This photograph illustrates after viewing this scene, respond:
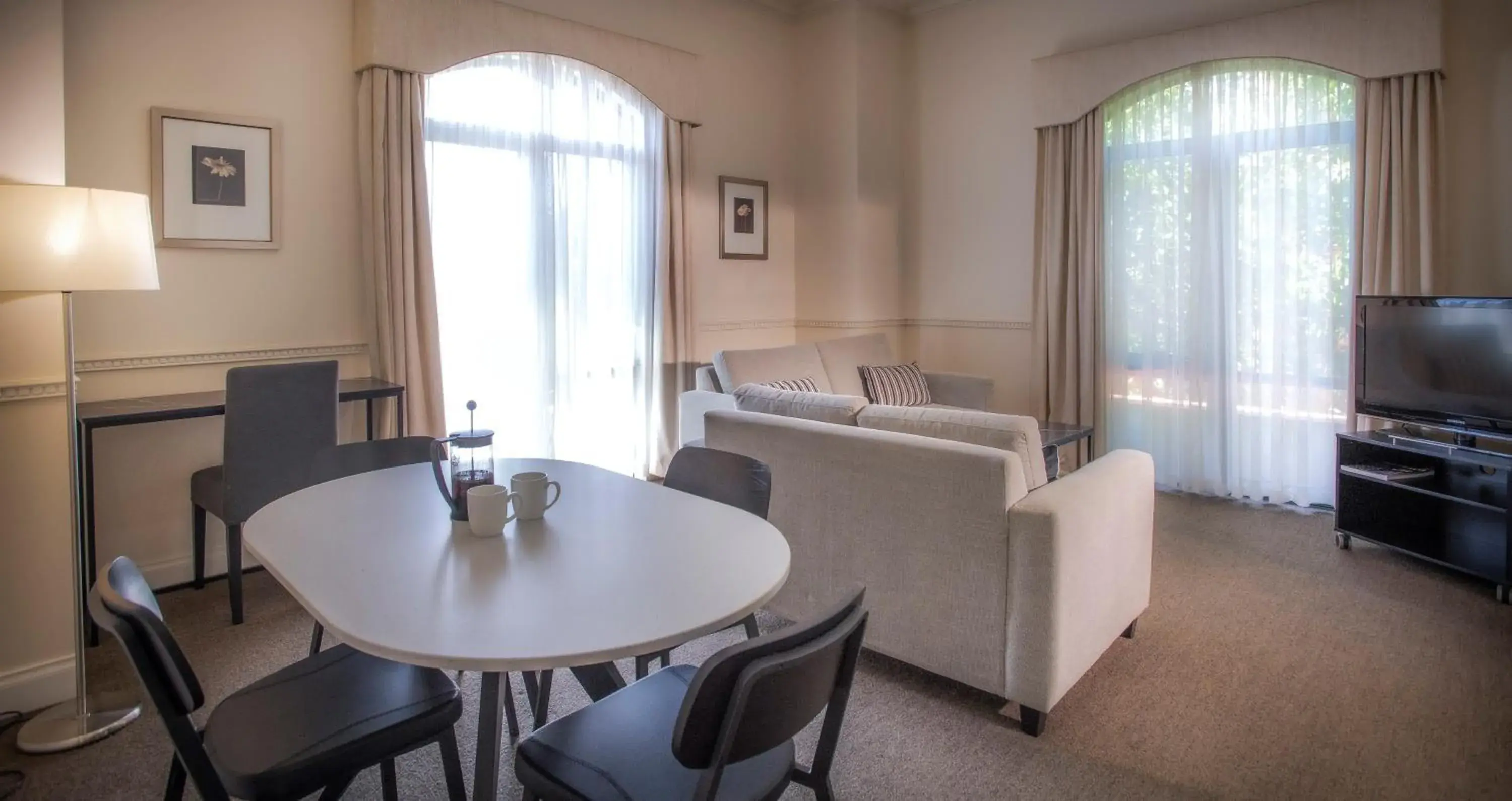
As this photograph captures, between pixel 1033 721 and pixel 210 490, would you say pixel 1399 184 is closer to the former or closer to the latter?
pixel 1033 721

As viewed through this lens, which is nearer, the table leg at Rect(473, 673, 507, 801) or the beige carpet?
the table leg at Rect(473, 673, 507, 801)

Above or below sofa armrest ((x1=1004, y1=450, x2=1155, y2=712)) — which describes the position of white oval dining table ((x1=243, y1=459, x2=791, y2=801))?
above

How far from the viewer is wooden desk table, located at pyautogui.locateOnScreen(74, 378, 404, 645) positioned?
9.45ft

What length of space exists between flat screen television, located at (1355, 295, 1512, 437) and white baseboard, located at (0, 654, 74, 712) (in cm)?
501

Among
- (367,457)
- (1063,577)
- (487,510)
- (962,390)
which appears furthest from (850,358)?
(487,510)

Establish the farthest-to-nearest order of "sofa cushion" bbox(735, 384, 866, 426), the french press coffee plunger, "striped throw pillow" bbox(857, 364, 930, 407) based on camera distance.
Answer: "striped throw pillow" bbox(857, 364, 930, 407), "sofa cushion" bbox(735, 384, 866, 426), the french press coffee plunger

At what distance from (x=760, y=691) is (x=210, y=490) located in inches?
113

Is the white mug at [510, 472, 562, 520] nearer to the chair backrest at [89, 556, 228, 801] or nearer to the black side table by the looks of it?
the chair backrest at [89, 556, 228, 801]

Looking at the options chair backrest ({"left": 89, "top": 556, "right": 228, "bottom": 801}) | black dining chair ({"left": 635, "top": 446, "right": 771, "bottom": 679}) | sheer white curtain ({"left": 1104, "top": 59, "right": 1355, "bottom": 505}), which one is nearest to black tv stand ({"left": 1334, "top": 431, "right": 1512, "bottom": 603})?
sheer white curtain ({"left": 1104, "top": 59, "right": 1355, "bottom": 505})

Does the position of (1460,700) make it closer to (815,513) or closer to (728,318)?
(815,513)

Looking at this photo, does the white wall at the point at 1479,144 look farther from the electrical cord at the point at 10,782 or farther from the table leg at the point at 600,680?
the electrical cord at the point at 10,782

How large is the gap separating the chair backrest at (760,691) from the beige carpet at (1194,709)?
39.4 inches

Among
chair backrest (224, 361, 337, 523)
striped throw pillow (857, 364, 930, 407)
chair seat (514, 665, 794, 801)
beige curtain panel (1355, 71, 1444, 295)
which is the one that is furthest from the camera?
striped throw pillow (857, 364, 930, 407)

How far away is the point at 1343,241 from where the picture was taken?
423 centimetres
